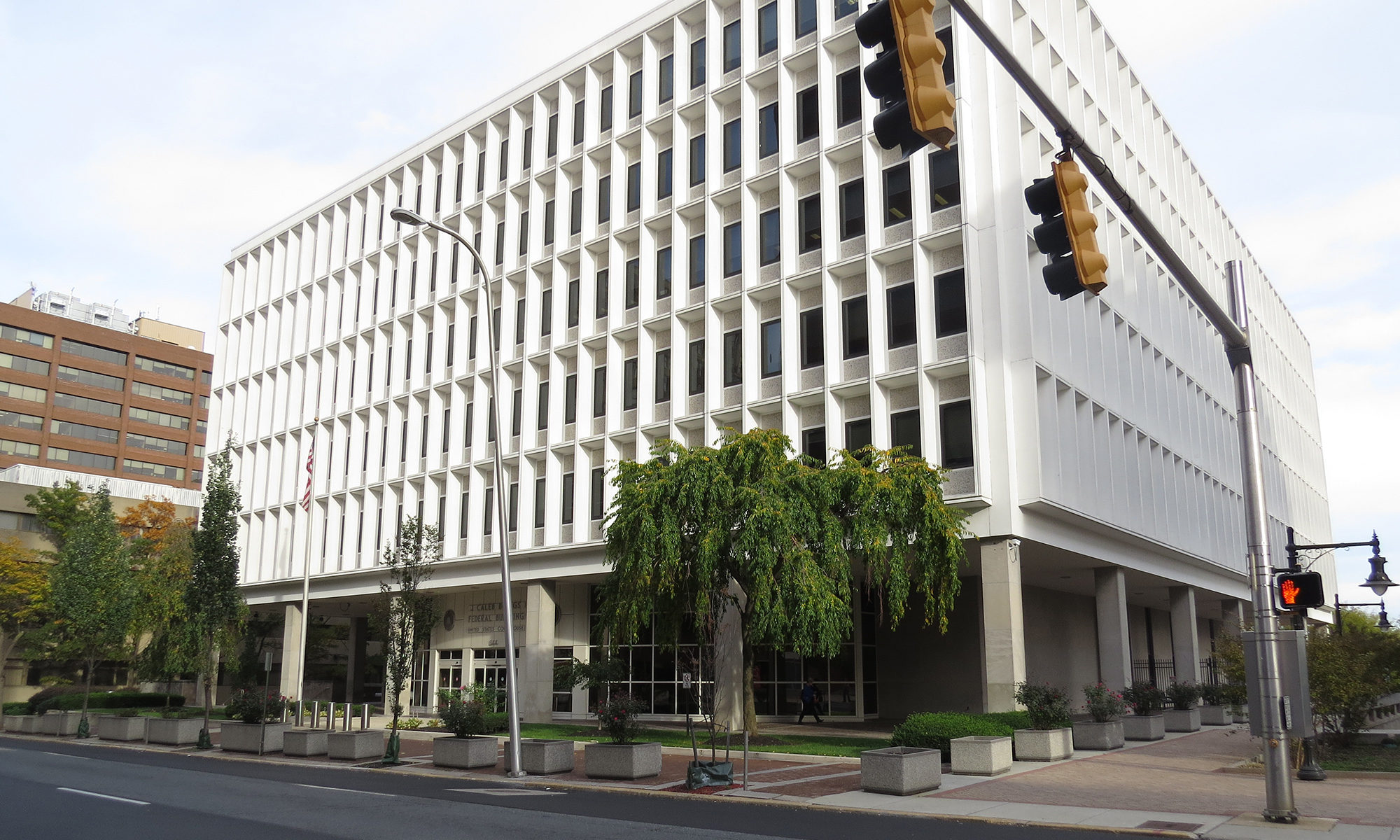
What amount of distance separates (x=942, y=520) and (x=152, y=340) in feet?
289

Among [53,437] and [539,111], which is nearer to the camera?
[539,111]

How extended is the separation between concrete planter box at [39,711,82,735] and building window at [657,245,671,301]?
27.4 meters

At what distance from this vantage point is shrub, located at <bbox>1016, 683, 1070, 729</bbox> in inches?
936

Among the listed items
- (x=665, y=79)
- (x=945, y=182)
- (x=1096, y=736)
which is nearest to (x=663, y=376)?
(x=665, y=79)

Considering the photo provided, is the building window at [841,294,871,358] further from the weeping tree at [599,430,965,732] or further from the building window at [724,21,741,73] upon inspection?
the building window at [724,21,741,73]

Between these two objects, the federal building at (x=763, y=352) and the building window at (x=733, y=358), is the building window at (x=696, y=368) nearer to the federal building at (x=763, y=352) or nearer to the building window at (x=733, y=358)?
the federal building at (x=763, y=352)

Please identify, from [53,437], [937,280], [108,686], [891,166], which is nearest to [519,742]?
[937,280]

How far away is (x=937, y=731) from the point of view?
2133 cm

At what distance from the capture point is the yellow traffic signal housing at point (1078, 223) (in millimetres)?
7508

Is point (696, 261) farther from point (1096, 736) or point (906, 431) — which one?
point (1096, 736)

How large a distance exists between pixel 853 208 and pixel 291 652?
36.0 metres

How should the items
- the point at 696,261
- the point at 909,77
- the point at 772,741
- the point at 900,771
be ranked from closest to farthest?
the point at 909,77, the point at 900,771, the point at 772,741, the point at 696,261

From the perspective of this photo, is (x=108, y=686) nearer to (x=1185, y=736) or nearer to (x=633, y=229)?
(x=633, y=229)

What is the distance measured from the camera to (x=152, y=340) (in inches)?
3647
